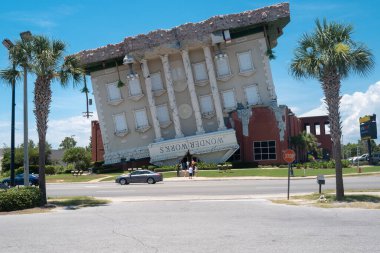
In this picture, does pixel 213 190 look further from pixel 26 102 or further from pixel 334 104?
pixel 26 102

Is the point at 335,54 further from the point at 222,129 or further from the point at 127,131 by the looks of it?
the point at 127,131

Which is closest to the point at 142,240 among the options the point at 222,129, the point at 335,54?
the point at 335,54

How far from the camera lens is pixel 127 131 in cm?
5850

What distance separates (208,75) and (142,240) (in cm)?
4481

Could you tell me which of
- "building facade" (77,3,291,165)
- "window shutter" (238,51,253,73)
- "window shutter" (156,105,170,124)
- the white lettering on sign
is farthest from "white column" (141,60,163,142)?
"window shutter" (238,51,253,73)

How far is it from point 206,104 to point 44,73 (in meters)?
36.2

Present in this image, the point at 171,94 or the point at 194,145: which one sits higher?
the point at 171,94

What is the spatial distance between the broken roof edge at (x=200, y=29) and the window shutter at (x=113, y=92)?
15.0 feet

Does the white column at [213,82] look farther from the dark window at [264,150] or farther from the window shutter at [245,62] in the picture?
the dark window at [264,150]

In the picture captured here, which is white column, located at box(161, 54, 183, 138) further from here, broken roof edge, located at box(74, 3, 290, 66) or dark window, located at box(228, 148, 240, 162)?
dark window, located at box(228, 148, 240, 162)

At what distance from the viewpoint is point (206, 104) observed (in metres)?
55.4

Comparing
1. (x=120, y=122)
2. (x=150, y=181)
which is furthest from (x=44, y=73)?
(x=120, y=122)

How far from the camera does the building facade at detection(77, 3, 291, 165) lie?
170 ft

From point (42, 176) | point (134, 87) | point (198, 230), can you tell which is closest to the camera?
point (198, 230)
